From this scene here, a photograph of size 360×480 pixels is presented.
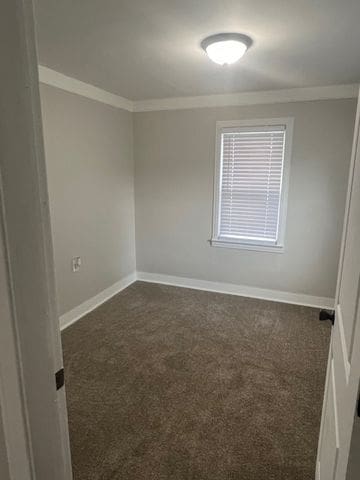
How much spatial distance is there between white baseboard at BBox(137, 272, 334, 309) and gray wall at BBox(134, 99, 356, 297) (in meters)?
0.07

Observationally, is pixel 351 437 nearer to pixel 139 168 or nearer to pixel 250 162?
pixel 250 162

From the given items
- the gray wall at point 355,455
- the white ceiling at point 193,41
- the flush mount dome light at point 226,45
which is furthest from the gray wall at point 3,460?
the flush mount dome light at point 226,45

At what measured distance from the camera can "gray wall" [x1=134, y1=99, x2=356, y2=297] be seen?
10.7 feet

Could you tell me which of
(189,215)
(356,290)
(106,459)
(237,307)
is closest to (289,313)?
(237,307)

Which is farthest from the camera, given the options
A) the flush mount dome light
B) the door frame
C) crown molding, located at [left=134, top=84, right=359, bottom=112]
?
crown molding, located at [left=134, top=84, right=359, bottom=112]

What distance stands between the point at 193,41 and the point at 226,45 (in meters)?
0.22

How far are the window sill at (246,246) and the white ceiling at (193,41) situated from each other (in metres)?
1.71

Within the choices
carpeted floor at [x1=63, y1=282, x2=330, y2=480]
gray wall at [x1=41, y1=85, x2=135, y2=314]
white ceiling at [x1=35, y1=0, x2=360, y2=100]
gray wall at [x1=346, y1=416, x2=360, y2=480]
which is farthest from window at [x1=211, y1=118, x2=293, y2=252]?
gray wall at [x1=346, y1=416, x2=360, y2=480]

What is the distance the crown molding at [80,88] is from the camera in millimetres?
2645

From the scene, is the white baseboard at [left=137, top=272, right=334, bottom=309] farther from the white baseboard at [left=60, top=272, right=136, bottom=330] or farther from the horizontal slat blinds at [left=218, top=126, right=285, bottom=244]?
the horizontal slat blinds at [left=218, top=126, right=285, bottom=244]

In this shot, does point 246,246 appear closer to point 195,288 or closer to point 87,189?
point 195,288

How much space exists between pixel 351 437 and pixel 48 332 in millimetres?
741

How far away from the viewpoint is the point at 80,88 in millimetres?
3025

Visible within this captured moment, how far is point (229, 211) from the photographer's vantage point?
3.82m
